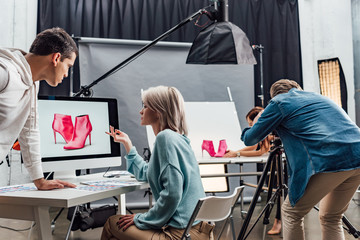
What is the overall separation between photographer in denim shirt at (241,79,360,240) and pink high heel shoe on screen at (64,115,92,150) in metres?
0.92

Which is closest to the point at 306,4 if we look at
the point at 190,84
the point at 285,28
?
the point at 285,28

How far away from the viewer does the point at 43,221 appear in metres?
1.36

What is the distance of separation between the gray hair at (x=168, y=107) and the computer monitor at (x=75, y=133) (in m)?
0.59

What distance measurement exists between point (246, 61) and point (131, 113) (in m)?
2.40

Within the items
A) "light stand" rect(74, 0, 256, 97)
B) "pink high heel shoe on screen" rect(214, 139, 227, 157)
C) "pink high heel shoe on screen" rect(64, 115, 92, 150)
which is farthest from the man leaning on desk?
"pink high heel shoe on screen" rect(214, 139, 227, 157)

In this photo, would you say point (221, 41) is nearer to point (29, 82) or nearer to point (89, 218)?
point (29, 82)

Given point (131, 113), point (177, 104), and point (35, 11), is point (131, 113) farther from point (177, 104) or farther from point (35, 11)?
point (177, 104)

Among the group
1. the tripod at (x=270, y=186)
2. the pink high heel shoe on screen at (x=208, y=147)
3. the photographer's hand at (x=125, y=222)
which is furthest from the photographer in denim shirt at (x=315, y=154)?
the pink high heel shoe on screen at (x=208, y=147)

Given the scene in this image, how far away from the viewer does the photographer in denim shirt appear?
5.84ft

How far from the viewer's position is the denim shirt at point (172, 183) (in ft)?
4.65

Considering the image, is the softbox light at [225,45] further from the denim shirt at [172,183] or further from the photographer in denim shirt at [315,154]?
the denim shirt at [172,183]

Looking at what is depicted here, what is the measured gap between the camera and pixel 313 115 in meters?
1.87

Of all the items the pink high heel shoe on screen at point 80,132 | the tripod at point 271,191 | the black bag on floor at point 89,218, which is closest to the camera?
the pink high heel shoe on screen at point 80,132

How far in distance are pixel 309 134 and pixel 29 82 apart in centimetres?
128
